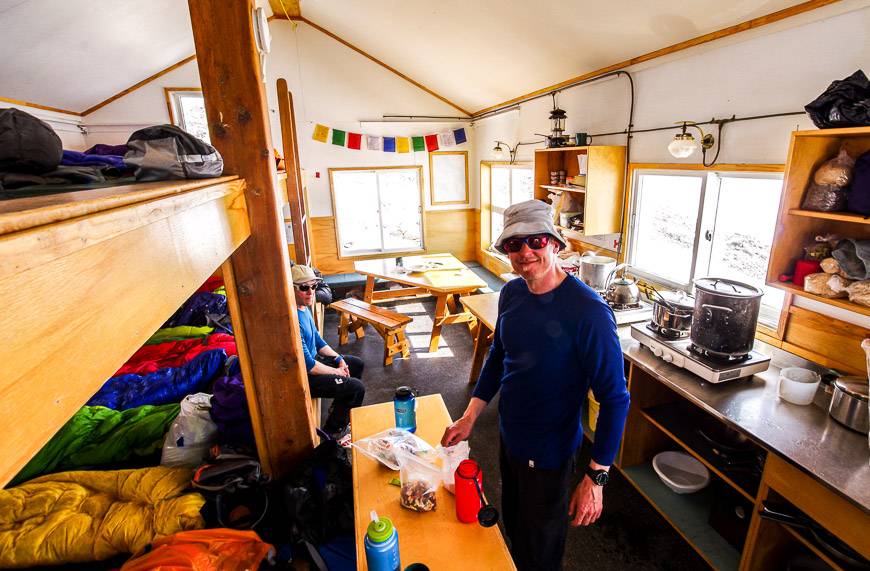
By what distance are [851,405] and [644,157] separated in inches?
88.7

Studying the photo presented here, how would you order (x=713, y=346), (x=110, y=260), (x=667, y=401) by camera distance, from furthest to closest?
(x=667, y=401) < (x=713, y=346) < (x=110, y=260)

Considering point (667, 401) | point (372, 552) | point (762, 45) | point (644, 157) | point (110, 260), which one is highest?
point (762, 45)

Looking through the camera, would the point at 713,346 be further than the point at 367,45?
No

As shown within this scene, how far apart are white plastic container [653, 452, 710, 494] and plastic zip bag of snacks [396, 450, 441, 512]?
1.58 meters

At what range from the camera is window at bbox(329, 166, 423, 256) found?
6906mm

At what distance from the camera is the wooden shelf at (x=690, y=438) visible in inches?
74.6

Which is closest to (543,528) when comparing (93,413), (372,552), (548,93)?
(372,552)

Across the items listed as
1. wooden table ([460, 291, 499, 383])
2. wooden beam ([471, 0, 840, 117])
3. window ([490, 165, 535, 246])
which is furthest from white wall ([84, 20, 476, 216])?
wooden table ([460, 291, 499, 383])

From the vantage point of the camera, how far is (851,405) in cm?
167

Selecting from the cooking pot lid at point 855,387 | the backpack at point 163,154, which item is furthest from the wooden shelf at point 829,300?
the backpack at point 163,154

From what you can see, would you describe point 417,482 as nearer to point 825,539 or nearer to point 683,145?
point 825,539

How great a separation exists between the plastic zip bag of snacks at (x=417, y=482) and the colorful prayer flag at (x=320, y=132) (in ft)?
19.3

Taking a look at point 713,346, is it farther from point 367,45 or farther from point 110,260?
point 367,45

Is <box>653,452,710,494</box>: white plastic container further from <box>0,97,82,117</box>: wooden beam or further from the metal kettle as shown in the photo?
<box>0,97,82,117</box>: wooden beam
